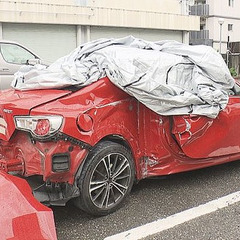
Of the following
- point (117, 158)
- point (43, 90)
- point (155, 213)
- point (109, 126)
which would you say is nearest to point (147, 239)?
point (155, 213)

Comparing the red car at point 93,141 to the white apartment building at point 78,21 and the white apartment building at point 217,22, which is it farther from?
the white apartment building at point 217,22

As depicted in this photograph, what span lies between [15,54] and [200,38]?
30.9m

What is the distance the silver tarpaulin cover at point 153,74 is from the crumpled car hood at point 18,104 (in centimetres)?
15

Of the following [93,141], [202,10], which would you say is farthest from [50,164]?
[202,10]

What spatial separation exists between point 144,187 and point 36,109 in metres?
1.76

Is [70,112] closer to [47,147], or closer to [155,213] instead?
[47,147]

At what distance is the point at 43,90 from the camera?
377 centimetres

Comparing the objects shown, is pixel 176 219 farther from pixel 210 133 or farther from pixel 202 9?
pixel 202 9

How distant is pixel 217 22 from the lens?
1534 inches

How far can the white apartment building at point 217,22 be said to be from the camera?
125 feet

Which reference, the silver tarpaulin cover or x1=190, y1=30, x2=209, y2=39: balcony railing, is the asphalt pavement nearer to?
the silver tarpaulin cover

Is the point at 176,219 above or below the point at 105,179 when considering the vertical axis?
below

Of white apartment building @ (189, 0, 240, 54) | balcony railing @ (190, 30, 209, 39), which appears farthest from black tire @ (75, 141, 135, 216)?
balcony railing @ (190, 30, 209, 39)

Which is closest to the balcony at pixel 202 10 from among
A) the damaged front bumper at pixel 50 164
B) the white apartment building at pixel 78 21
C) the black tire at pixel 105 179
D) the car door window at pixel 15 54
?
the white apartment building at pixel 78 21
